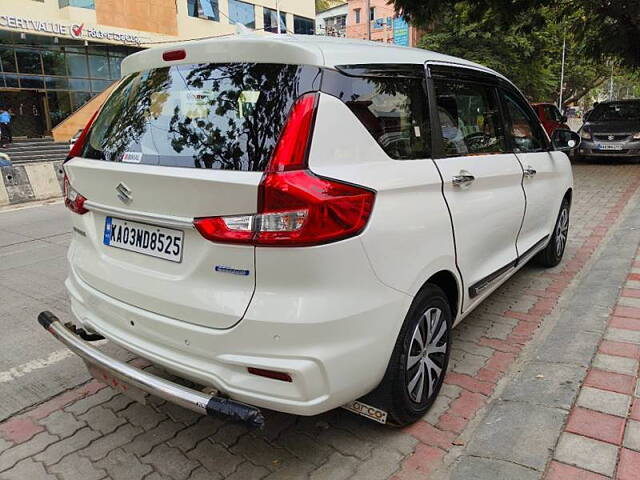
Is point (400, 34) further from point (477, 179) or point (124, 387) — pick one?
point (124, 387)

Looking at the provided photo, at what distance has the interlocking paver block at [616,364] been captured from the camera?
10.2 feet

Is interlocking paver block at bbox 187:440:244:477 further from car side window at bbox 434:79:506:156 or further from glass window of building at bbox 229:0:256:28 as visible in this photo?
glass window of building at bbox 229:0:256:28

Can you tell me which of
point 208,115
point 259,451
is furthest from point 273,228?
point 259,451

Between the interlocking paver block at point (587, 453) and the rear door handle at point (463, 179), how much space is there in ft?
4.40

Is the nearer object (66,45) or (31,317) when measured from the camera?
(31,317)

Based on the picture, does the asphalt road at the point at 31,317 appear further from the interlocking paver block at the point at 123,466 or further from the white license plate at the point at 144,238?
the white license plate at the point at 144,238

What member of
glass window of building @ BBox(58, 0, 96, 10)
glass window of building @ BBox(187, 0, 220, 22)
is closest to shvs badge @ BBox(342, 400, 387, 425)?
glass window of building @ BBox(58, 0, 96, 10)

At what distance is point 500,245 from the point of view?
351 cm

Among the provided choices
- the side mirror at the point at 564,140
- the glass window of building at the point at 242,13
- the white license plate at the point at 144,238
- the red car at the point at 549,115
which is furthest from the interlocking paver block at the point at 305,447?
the glass window of building at the point at 242,13

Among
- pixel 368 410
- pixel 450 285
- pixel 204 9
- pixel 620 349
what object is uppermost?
pixel 204 9

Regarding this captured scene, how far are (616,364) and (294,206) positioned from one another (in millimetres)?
2373

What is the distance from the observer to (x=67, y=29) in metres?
23.6

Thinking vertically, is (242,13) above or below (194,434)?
above

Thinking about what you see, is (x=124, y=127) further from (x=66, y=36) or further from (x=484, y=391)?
(x=66, y=36)
